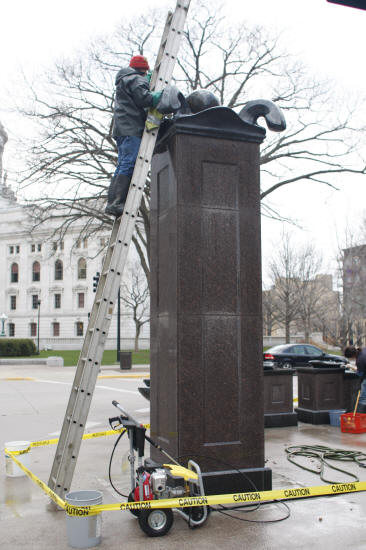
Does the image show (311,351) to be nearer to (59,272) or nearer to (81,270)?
(81,270)

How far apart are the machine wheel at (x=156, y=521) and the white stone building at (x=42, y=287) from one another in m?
73.7

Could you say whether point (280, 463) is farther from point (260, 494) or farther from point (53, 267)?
point (53, 267)

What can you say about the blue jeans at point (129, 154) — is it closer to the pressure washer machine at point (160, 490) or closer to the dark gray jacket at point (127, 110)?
the dark gray jacket at point (127, 110)

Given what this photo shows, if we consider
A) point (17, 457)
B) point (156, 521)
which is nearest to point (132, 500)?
point (156, 521)

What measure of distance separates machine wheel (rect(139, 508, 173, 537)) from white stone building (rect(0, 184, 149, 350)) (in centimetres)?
7372

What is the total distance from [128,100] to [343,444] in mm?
6229

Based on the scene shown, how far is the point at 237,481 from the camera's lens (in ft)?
19.4

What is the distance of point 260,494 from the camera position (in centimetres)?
504

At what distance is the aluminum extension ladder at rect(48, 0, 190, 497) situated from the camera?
552 cm

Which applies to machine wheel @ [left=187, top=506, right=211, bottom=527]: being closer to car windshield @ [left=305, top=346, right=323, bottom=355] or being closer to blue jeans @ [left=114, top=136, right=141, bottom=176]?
blue jeans @ [left=114, top=136, right=141, bottom=176]

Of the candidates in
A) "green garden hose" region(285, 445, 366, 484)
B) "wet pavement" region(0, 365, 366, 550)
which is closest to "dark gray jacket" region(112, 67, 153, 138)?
"wet pavement" region(0, 365, 366, 550)

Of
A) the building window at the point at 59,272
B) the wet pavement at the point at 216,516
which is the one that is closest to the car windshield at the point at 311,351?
the wet pavement at the point at 216,516

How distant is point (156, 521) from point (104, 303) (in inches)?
83.8

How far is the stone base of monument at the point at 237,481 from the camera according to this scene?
5.82 metres
